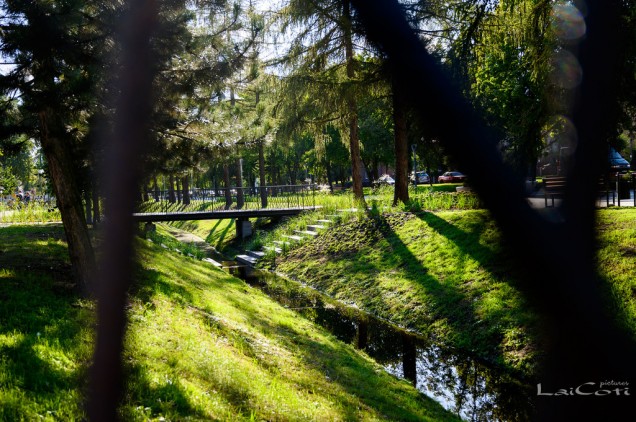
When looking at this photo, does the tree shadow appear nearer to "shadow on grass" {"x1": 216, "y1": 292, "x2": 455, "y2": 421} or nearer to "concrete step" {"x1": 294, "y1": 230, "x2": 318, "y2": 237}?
"shadow on grass" {"x1": 216, "y1": 292, "x2": 455, "y2": 421}

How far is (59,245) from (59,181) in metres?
4.20

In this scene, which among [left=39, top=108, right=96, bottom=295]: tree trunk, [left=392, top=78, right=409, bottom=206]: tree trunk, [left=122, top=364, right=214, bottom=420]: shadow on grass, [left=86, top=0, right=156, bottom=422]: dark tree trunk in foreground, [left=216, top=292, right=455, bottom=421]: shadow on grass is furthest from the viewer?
[left=392, top=78, right=409, bottom=206]: tree trunk

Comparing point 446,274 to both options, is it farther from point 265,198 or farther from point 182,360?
point 265,198

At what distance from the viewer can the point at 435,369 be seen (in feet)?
28.0

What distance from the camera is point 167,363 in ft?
17.1

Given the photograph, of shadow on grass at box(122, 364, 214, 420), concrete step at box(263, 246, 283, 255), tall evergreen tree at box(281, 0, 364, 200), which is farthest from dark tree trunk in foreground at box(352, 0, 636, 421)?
concrete step at box(263, 246, 283, 255)

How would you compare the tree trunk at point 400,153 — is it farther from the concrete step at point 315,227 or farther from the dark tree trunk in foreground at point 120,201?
the dark tree trunk in foreground at point 120,201

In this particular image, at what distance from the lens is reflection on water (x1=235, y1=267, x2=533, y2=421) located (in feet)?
23.5

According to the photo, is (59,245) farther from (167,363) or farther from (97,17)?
(167,363)

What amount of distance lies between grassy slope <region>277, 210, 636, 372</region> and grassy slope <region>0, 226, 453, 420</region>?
7.70ft

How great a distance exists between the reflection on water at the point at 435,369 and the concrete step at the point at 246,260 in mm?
7410

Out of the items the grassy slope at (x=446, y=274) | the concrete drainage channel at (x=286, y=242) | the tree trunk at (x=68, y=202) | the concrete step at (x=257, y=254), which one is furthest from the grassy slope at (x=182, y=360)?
the concrete step at (x=257, y=254)

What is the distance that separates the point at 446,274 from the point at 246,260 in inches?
421

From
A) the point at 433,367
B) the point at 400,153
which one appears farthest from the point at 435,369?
the point at 400,153
